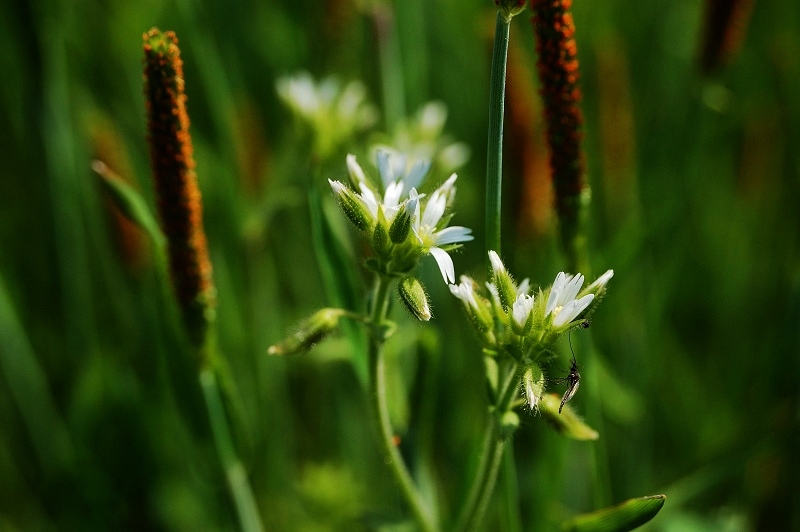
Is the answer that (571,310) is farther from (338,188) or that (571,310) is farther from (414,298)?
(338,188)

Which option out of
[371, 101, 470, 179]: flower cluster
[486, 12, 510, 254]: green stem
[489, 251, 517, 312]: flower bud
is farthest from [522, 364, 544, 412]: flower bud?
[371, 101, 470, 179]: flower cluster

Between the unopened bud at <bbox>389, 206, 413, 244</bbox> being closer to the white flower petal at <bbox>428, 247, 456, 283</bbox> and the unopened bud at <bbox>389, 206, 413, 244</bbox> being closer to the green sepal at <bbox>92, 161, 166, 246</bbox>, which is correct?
the white flower petal at <bbox>428, 247, 456, 283</bbox>

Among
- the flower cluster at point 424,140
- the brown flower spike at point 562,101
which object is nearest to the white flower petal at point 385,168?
the brown flower spike at point 562,101

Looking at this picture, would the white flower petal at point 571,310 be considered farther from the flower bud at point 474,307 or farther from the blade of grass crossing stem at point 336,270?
the blade of grass crossing stem at point 336,270

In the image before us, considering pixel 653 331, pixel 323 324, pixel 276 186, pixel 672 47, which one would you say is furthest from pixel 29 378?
pixel 672 47

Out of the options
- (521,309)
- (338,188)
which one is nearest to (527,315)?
(521,309)

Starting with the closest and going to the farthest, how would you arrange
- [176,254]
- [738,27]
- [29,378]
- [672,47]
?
[176,254] < [738,27] < [29,378] < [672,47]

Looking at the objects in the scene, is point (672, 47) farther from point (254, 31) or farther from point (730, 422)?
point (254, 31)
